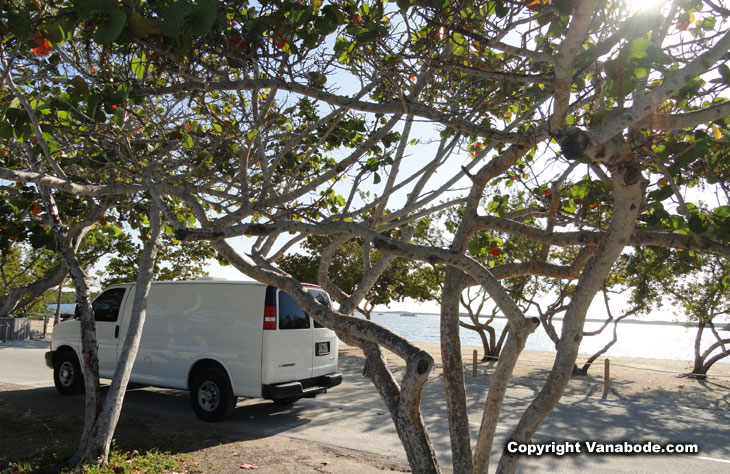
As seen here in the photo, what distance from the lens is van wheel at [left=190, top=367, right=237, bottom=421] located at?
786 centimetres

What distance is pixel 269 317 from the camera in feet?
25.9

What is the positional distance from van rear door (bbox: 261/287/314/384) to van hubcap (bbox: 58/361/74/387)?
14.9 ft

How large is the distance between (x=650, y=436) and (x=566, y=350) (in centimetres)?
610

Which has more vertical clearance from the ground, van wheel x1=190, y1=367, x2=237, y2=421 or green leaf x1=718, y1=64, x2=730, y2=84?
green leaf x1=718, y1=64, x2=730, y2=84

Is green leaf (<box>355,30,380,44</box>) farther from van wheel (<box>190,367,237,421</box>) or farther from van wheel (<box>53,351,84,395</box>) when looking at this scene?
van wheel (<box>53,351,84,395</box>)

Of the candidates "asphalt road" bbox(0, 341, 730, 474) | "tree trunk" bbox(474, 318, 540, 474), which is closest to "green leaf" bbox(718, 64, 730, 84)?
"tree trunk" bbox(474, 318, 540, 474)

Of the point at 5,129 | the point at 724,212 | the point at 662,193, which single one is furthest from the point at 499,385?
the point at 5,129

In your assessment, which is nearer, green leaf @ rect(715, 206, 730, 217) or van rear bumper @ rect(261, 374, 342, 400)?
green leaf @ rect(715, 206, 730, 217)

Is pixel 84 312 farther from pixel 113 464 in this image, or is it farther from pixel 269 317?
pixel 269 317

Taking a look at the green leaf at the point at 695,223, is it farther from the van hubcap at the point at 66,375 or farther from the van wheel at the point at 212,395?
the van hubcap at the point at 66,375

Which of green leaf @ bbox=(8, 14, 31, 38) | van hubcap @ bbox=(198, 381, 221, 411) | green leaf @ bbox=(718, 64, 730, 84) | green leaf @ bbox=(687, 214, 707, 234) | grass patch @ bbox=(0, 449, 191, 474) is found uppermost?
green leaf @ bbox=(8, 14, 31, 38)

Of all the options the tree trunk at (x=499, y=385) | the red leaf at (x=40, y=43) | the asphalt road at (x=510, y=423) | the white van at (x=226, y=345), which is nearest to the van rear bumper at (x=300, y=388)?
the white van at (x=226, y=345)

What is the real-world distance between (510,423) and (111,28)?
776cm

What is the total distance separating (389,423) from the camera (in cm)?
802
